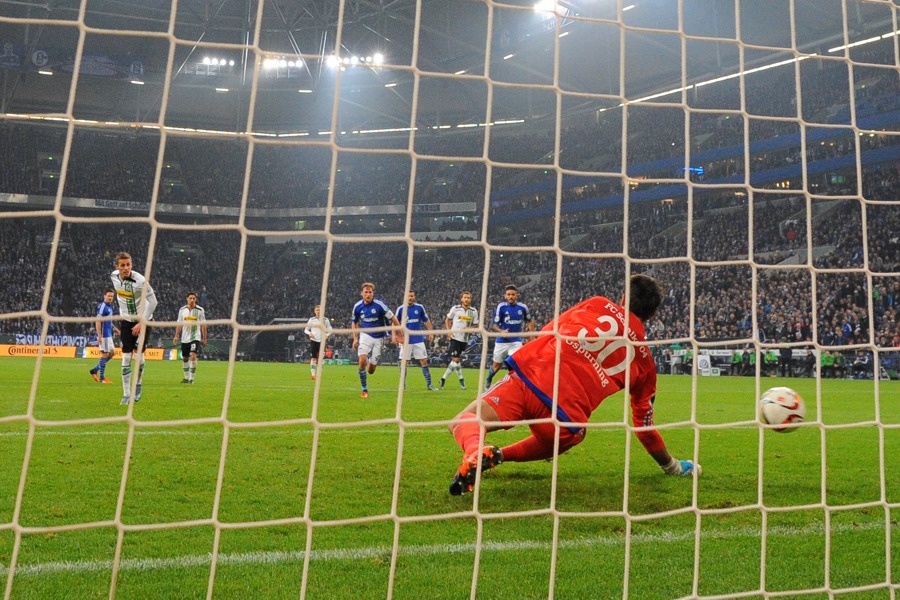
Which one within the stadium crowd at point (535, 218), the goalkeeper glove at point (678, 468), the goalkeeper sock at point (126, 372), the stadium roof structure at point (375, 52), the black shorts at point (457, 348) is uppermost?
the stadium roof structure at point (375, 52)

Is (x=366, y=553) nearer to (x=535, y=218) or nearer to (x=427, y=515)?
(x=427, y=515)

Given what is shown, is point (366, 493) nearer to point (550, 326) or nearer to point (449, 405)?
point (550, 326)

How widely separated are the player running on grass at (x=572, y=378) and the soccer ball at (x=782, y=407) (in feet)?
1.91

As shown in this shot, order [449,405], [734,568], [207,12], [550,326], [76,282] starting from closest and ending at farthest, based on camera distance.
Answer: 1. [734,568]
2. [550,326]
3. [449,405]
4. [207,12]
5. [76,282]

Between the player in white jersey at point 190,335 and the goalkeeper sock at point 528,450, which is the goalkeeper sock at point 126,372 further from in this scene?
the goalkeeper sock at point 528,450

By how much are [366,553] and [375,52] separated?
97.5 feet

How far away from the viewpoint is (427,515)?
147 inches

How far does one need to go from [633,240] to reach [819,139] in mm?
7631

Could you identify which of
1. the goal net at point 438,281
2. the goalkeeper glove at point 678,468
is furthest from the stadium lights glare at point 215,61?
the goalkeeper glove at point 678,468

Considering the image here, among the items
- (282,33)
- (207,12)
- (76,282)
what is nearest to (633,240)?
(282,33)

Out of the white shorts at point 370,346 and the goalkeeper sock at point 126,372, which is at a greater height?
→ the white shorts at point 370,346

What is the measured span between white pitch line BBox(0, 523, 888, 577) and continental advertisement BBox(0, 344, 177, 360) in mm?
21904

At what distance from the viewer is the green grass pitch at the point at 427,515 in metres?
2.81

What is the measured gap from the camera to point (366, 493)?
4.30 metres
